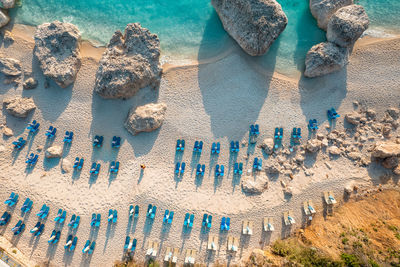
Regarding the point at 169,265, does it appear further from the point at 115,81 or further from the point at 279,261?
the point at 115,81

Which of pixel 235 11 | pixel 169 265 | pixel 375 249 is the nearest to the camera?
pixel 375 249

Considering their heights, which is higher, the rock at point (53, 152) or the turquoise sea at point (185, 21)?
the turquoise sea at point (185, 21)

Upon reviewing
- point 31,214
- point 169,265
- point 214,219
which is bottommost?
point 169,265

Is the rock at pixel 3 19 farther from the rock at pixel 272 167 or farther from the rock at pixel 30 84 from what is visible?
the rock at pixel 272 167

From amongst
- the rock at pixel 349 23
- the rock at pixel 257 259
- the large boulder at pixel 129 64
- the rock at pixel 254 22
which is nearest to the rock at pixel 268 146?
the rock at pixel 254 22

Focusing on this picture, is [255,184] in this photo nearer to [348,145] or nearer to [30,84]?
[348,145]

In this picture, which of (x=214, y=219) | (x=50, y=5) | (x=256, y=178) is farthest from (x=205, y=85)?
(x=50, y=5)

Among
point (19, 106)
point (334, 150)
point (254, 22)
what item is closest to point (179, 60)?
point (254, 22)
